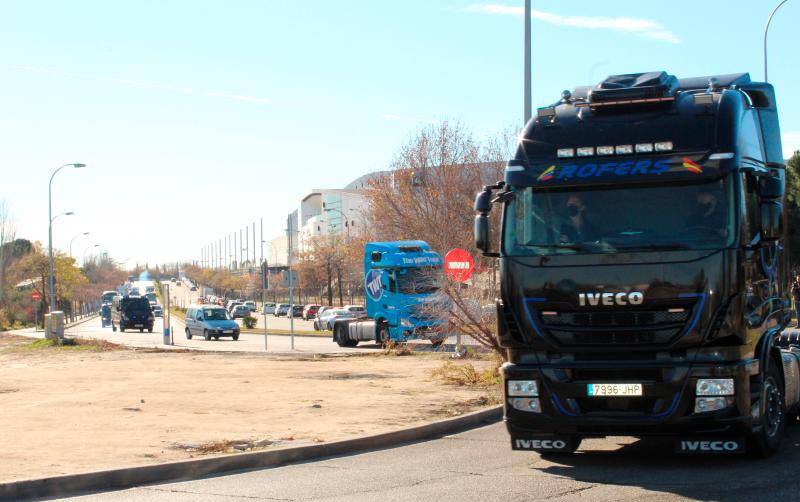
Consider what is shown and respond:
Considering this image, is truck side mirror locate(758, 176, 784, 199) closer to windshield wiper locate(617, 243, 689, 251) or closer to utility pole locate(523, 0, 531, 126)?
windshield wiper locate(617, 243, 689, 251)

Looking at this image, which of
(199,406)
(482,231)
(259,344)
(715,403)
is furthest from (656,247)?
(259,344)

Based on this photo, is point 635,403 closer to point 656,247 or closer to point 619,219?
point 656,247

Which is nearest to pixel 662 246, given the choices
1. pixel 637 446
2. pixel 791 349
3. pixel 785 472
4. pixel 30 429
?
pixel 785 472

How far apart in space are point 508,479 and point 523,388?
2.87ft

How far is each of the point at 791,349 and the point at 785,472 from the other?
3.07 m

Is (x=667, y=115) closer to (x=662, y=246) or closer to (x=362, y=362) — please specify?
(x=662, y=246)

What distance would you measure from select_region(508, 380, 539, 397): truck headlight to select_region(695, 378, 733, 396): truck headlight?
1498 millimetres

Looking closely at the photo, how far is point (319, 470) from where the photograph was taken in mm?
10258

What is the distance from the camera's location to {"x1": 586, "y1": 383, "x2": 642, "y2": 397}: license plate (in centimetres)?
906

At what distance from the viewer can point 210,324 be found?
50.8 metres

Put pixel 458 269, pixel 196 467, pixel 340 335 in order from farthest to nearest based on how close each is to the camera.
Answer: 1. pixel 340 335
2. pixel 458 269
3. pixel 196 467

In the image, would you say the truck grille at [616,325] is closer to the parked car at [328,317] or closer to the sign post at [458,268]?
the sign post at [458,268]

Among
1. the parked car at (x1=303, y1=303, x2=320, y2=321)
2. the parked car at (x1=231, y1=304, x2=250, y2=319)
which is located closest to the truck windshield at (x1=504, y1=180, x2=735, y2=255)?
the parked car at (x1=303, y1=303, x2=320, y2=321)

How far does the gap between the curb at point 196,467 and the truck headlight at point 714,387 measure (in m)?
4.34
